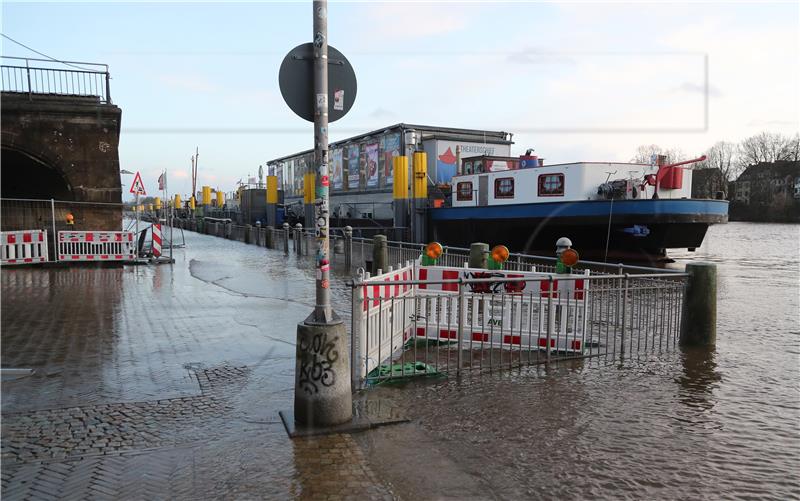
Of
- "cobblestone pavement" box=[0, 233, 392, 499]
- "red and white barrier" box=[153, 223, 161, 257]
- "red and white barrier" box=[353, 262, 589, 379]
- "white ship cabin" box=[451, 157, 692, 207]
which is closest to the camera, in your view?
"cobblestone pavement" box=[0, 233, 392, 499]

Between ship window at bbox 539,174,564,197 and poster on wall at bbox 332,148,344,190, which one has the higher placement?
poster on wall at bbox 332,148,344,190

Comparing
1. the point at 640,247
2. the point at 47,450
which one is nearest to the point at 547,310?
the point at 47,450

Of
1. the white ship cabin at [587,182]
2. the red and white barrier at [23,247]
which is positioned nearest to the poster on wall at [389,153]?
the white ship cabin at [587,182]

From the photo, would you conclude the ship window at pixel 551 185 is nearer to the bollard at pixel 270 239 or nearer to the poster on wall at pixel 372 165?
the poster on wall at pixel 372 165

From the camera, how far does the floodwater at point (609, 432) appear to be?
3.98 m

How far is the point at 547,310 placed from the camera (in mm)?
7602

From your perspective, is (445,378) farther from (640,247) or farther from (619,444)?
(640,247)

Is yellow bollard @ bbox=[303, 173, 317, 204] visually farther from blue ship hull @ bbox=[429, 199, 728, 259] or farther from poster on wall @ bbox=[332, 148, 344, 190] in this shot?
blue ship hull @ bbox=[429, 199, 728, 259]

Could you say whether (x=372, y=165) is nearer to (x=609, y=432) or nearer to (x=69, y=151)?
(x=69, y=151)

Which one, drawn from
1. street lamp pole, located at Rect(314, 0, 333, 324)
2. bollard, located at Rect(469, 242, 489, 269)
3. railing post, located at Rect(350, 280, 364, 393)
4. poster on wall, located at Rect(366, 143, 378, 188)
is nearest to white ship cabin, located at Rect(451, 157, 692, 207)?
poster on wall, located at Rect(366, 143, 378, 188)

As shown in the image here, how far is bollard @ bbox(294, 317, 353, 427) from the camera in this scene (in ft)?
16.0

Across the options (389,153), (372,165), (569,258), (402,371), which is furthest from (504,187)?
(402,371)

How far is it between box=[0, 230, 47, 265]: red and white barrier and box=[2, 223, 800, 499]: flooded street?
334 inches

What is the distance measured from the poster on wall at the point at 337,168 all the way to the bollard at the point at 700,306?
28.0 m
